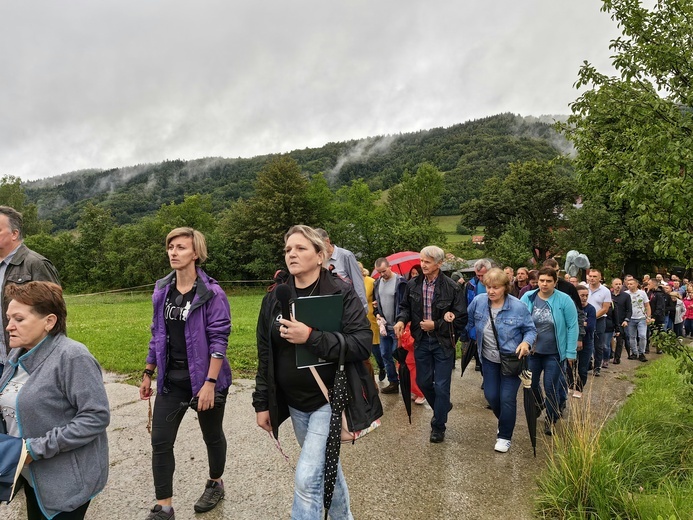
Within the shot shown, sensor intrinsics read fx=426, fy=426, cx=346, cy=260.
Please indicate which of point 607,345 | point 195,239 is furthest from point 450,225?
point 195,239

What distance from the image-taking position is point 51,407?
2.14 meters

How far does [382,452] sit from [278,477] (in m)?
1.15

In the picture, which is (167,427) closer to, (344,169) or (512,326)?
(512,326)

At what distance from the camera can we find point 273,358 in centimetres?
263

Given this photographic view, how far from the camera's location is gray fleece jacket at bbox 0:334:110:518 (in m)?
2.07

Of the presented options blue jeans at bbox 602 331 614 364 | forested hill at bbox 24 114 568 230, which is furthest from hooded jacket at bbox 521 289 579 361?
forested hill at bbox 24 114 568 230

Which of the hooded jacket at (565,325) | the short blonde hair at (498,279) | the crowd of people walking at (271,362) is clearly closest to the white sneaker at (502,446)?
the crowd of people walking at (271,362)

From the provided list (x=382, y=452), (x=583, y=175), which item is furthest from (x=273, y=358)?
(x=583, y=175)

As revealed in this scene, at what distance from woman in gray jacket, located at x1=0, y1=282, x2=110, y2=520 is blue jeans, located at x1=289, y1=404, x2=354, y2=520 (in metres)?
1.05

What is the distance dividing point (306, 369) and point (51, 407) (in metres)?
1.30

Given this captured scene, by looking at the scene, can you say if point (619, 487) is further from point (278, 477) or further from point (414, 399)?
point (414, 399)

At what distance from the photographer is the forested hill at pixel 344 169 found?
9288 centimetres

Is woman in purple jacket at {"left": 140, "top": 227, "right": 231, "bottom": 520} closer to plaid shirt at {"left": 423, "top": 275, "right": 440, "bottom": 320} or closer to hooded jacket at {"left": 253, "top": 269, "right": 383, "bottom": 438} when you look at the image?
hooded jacket at {"left": 253, "top": 269, "right": 383, "bottom": 438}

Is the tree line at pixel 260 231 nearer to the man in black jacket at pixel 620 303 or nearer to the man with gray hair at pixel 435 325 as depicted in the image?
the man in black jacket at pixel 620 303
